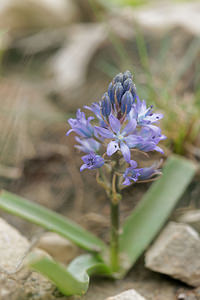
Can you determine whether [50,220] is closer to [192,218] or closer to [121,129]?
[121,129]

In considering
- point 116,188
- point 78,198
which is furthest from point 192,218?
point 78,198

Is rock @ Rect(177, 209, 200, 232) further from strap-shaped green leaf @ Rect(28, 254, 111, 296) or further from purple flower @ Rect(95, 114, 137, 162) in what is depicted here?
purple flower @ Rect(95, 114, 137, 162)

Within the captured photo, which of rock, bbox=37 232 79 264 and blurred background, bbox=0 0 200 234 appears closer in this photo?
rock, bbox=37 232 79 264

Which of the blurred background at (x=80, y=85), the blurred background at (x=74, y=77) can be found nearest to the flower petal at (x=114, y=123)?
the blurred background at (x=80, y=85)

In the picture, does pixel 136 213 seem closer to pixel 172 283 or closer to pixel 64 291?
pixel 172 283

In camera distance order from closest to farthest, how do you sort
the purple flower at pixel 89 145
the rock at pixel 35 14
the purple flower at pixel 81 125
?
the purple flower at pixel 81 125
the purple flower at pixel 89 145
the rock at pixel 35 14

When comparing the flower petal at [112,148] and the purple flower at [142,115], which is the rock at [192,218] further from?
the flower petal at [112,148]

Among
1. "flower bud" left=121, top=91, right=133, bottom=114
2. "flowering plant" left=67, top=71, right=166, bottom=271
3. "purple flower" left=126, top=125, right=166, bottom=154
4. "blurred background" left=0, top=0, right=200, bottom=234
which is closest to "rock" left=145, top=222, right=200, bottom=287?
"flowering plant" left=67, top=71, right=166, bottom=271
